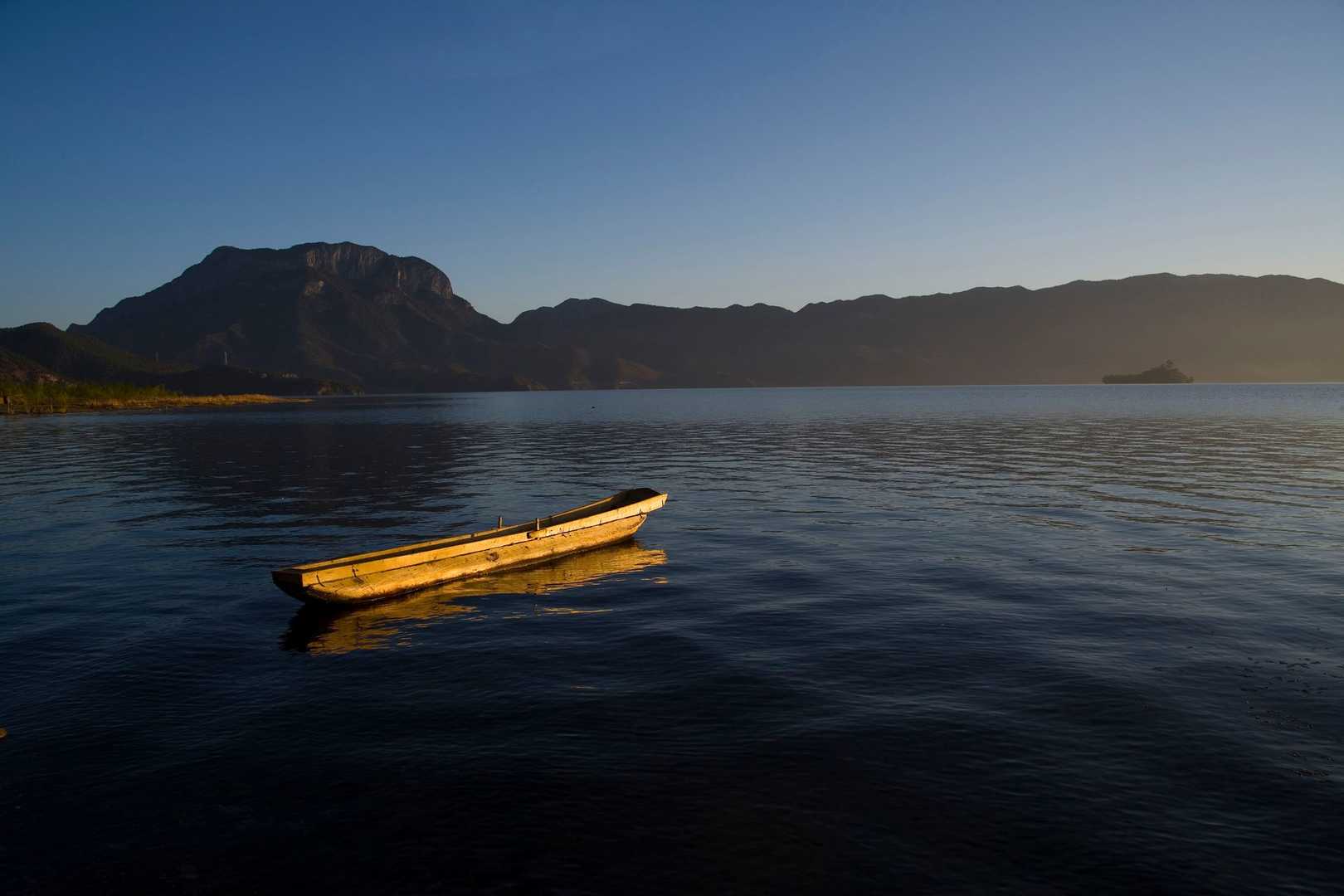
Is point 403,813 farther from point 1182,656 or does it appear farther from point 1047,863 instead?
point 1182,656

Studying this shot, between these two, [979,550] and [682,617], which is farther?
[979,550]

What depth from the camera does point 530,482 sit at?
47312mm

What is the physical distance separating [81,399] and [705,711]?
186103mm

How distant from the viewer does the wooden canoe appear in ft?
62.1

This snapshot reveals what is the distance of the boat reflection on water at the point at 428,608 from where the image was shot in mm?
17875

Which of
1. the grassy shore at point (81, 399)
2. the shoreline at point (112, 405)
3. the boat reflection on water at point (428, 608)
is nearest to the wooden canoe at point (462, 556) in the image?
the boat reflection on water at point (428, 608)

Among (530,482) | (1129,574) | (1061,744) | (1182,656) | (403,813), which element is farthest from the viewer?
(530,482)

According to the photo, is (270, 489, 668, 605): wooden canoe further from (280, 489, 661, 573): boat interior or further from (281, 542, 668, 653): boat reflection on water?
(281, 542, 668, 653): boat reflection on water

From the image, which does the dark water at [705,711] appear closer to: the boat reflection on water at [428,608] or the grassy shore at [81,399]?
the boat reflection on water at [428,608]

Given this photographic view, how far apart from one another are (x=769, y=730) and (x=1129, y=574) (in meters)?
16.1

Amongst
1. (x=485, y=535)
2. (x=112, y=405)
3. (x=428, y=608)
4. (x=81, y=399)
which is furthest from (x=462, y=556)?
(x=112, y=405)

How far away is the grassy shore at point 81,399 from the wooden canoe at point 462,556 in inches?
6368

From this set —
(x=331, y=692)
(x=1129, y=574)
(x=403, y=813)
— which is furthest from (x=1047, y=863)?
(x=1129, y=574)

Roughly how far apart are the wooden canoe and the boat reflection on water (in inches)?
12.4
